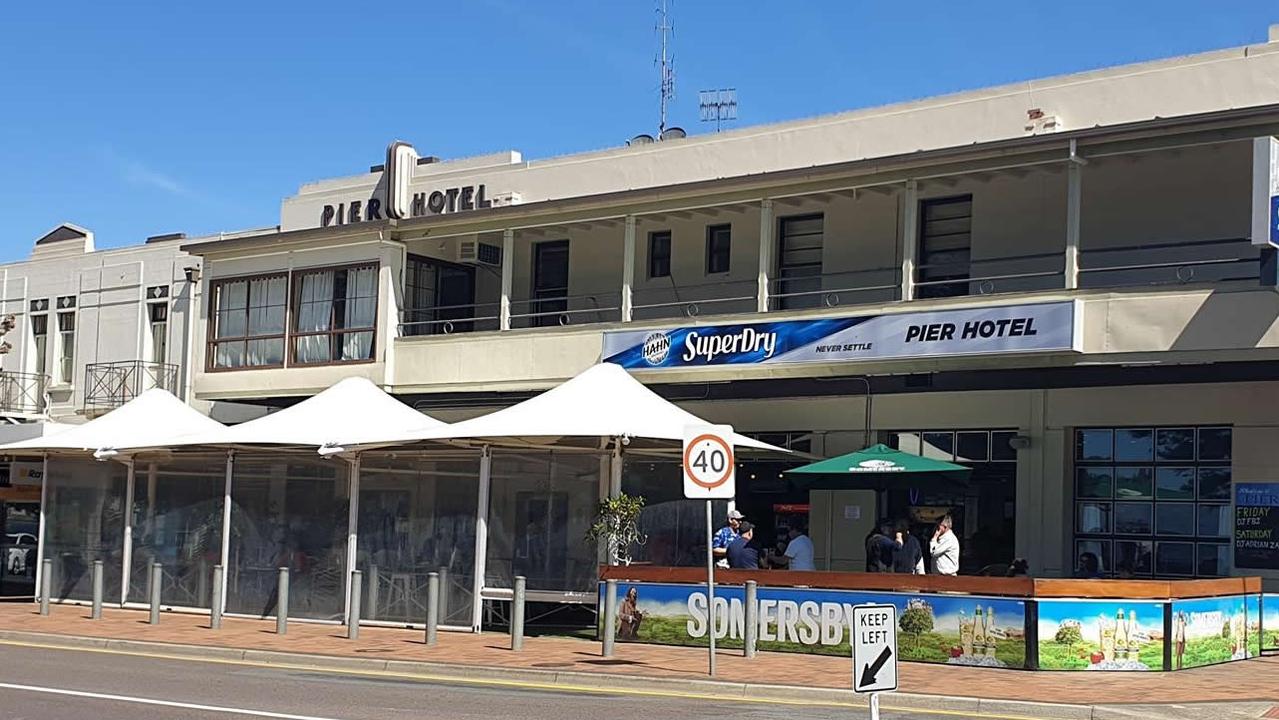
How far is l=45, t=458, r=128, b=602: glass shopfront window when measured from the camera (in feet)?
82.0

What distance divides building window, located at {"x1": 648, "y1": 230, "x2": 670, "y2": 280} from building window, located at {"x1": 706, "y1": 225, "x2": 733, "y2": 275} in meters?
0.97

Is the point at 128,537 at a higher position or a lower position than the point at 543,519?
lower

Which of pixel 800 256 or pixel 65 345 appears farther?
pixel 65 345

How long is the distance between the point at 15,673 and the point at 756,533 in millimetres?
14424

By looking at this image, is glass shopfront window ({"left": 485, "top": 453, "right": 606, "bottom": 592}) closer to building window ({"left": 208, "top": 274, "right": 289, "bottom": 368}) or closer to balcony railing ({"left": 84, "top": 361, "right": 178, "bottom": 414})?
building window ({"left": 208, "top": 274, "right": 289, "bottom": 368})

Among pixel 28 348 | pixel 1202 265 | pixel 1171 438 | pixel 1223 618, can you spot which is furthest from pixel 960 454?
pixel 28 348

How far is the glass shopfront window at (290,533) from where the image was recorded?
22.2 meters

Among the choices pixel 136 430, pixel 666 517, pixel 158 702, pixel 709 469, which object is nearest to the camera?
pixel 158 702

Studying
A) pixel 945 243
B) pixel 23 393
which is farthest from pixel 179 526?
pixel 23 393

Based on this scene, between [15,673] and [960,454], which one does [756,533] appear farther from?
[15,673]

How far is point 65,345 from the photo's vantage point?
123ft

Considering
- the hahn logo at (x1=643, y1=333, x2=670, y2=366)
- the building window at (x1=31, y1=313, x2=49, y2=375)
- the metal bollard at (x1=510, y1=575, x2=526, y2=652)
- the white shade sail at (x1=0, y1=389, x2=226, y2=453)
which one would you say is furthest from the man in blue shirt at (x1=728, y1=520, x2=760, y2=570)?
the building window at (x1=31, y1=313, x2=49, y2=375)

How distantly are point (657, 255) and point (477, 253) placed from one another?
3.65 meters

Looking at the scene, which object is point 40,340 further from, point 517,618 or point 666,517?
point 517,618
